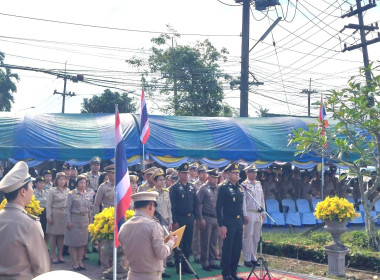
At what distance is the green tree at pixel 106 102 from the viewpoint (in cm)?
3369

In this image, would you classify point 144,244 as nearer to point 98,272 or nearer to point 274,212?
point 98,272

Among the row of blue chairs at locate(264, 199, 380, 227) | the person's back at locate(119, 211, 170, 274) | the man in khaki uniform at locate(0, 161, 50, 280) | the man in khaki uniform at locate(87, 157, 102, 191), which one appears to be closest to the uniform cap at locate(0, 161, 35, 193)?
the man in khaki uniform at locate(0, 161, 50, 280)

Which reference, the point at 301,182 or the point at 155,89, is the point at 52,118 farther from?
the point at 155,89

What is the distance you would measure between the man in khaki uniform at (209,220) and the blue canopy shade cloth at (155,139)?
6055 millimetres

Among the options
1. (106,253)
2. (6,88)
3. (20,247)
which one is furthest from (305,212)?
(6,88)

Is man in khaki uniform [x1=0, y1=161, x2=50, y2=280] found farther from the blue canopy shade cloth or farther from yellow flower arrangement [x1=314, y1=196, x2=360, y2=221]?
the blue canopy shade cloth

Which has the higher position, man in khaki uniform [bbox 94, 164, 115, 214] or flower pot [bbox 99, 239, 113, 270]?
man in khaki uniform [bbox 94, 164, 115, 214]

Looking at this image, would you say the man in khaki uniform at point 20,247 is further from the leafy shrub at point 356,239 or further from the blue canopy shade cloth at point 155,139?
the blue canopy shade cloth at point 155,139

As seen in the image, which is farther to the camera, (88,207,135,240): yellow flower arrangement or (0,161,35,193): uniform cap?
(88,207,135,240): yellow flower arrangement

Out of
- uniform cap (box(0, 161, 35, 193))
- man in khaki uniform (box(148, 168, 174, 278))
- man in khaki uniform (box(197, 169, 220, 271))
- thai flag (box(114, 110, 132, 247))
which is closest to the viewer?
uniform cap (box(0, 161, 35, 193))

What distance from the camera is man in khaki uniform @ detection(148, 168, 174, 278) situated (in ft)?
28.4

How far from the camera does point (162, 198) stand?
29.3ft

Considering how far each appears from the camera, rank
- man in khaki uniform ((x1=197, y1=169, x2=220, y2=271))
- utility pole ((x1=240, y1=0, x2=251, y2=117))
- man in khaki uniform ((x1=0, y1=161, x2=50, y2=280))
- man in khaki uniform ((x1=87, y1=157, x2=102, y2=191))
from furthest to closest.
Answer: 1. utility pole ((x1=240, y1=0, x2=251, y2=117))
2. man in khaki uniform ((x1=87, y1=157, x2=102, y2=191))
3. man in khaki uniform ((x1=197, y1=169, x2=220, y2=271))
4. man in khaki uniform ((x1=0, y1=161, x2=50, y2=280))

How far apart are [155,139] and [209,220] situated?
6702mm
